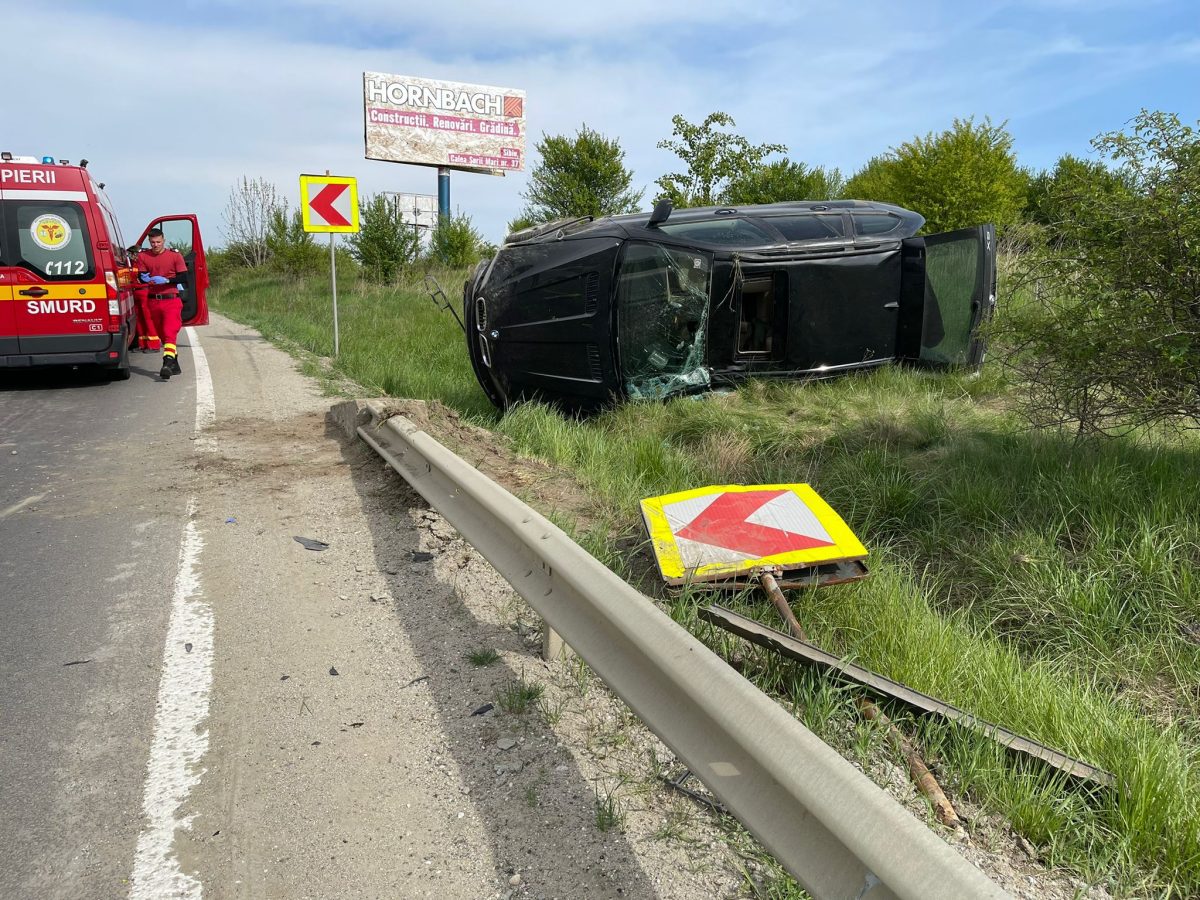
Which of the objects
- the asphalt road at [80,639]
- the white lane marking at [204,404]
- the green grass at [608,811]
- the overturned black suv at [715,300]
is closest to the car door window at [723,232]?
the overturned black suv at [715,300]

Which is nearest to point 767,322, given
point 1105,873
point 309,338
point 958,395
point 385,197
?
point 958,395

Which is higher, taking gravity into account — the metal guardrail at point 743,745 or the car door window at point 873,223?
the car door window at point 873,223

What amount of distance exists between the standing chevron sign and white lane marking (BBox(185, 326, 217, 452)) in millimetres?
2508

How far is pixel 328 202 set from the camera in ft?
42.1

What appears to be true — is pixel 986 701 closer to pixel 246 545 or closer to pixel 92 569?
pixel 246 545

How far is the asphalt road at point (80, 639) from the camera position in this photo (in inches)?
87.4

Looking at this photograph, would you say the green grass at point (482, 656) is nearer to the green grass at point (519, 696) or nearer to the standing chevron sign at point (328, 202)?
the green grass at point (519, 696)

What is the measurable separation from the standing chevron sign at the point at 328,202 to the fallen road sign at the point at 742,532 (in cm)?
1025

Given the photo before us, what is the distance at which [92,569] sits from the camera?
4.12 meters

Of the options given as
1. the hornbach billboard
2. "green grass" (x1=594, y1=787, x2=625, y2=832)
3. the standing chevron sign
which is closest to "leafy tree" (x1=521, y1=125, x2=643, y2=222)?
the hornbach billboard

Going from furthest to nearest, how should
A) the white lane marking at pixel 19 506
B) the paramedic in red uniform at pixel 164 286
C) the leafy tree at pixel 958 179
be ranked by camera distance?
the leafy tree at pixel 958 179 → the paramedic in red uniform at pixel 164 286 → the white lane marking at pixel 19 506

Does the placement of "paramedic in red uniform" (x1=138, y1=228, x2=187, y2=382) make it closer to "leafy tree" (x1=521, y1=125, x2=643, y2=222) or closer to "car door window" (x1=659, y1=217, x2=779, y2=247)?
"car door window" (x1=659, y1=217, x2=779, y2=247)

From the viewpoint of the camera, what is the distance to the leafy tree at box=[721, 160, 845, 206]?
2367 centimetres

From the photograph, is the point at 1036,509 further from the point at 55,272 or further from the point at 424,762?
the point at 55,272
